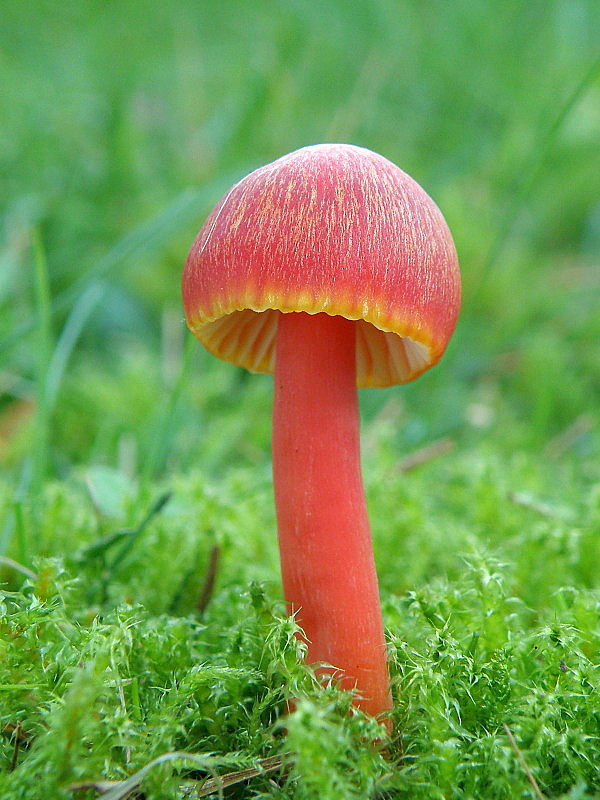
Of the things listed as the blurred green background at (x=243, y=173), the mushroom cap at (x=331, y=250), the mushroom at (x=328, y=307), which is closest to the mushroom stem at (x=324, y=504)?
the mushroom at (x=328, y=307)

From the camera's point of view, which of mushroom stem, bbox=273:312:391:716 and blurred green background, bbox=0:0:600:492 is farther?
blurred green background, bbox=0:0:600:492

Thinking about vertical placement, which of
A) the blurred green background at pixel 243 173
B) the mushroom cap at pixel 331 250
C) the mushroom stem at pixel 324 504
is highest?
the blurred green background at pixel 243 173

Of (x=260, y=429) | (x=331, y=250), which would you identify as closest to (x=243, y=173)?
(x=260, y=429)

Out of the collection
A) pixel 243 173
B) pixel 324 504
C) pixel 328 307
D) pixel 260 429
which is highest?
pixel 243 173

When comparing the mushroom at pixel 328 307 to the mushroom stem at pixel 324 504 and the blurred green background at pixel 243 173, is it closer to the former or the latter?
the mushroom stem at pixel 324 504

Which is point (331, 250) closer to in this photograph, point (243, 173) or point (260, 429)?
point (260, 429)

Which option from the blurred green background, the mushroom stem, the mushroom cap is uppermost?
the blurred green background

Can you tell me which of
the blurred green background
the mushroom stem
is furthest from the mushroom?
the blurred green background

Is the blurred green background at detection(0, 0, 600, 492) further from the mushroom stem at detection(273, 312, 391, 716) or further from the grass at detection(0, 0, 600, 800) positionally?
the mushroom stem at detection(273, 312, 391, 716)
